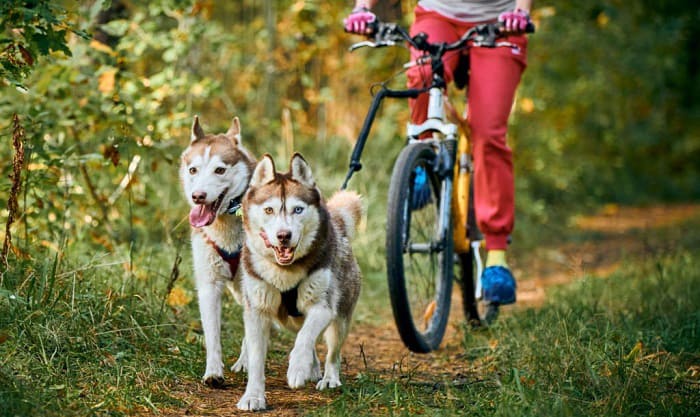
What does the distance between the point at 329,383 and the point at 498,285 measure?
4.47 ft

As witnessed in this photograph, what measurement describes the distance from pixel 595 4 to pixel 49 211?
621 centimetres

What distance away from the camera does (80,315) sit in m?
3.66

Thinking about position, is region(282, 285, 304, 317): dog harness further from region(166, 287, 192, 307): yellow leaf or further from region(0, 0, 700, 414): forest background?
region(166, 287, 192, 307): yellow leaf

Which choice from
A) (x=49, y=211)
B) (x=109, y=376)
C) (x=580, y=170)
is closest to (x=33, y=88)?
(x=49, y=211)

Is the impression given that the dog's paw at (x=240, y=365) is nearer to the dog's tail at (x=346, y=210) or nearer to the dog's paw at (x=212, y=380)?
the dog's paw at (x=212, y=380)

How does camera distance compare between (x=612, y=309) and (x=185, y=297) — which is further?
(x=612, y=309)

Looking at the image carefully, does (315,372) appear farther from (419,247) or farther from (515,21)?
(515,21)

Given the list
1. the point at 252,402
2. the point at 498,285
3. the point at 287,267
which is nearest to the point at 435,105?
the point at 498,285

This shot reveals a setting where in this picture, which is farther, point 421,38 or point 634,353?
point 421,38

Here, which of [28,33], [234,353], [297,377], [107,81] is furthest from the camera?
[107,81]

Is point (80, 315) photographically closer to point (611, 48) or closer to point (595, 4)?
point (595, 4)

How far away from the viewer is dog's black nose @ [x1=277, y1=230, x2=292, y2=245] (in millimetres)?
3277

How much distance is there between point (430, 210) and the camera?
4641 mm

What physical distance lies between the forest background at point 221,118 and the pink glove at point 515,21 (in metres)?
1.85
